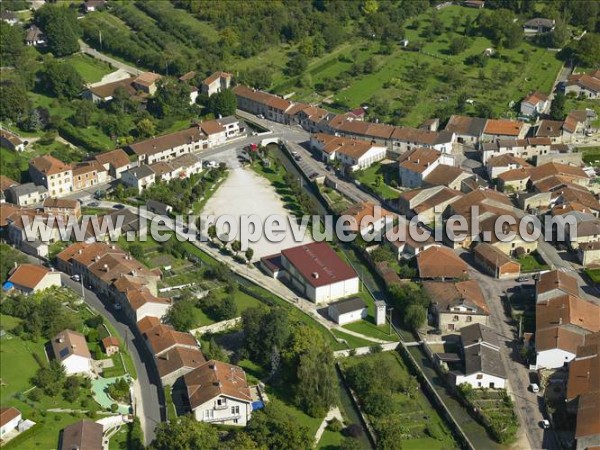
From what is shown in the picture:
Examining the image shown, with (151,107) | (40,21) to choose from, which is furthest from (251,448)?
(40,21)

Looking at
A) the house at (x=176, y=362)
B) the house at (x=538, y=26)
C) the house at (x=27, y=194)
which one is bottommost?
the house at (x=27, y=194)

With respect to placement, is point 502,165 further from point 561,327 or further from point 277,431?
point 277,431

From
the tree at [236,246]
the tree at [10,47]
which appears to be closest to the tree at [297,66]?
the tree at [10,47]

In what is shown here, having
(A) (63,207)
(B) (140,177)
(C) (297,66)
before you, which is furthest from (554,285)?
(C) (297,66)

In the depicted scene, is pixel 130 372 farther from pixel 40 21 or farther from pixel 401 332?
pixel 40 21

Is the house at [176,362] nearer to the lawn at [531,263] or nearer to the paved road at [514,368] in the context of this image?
the paved road at [514,368]

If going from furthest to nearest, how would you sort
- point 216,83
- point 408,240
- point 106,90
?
1. point 216,83
2. point 106,90
3. point 408,240
